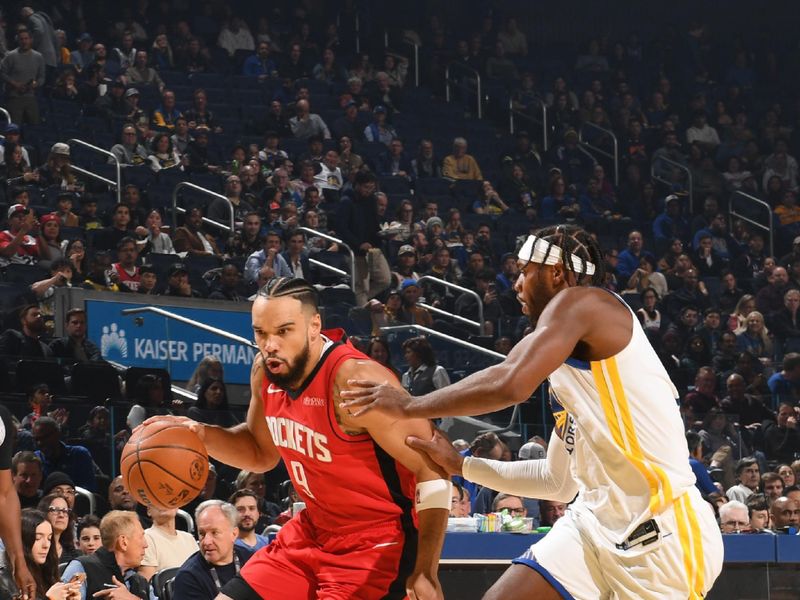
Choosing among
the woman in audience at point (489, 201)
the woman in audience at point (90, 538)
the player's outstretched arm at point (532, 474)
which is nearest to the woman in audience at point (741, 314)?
the woman in audience at point (489, 201)

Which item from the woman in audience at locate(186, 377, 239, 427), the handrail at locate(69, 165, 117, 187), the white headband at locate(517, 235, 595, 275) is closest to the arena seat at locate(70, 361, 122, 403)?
the woman in audience at locate(186, 377, 239, 427)

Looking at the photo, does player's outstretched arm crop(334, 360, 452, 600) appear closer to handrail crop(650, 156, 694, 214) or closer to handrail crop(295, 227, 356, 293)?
handrail crop(295, 227, 356, 293)

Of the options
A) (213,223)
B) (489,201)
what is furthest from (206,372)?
(489,201)

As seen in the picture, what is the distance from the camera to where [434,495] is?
4648 mm

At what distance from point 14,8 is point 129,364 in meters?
9.30

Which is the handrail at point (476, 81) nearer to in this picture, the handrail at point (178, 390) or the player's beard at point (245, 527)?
the handrail at point (178, 390)

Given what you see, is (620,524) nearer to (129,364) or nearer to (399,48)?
(129,364)

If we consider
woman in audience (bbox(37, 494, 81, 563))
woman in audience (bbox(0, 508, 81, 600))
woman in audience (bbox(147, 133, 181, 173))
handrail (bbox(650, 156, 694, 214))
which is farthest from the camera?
handrail (bbox(650, 156, 694, 214))

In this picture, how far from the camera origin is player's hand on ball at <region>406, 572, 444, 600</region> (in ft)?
15.0

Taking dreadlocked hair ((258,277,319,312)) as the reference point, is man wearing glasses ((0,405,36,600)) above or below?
below

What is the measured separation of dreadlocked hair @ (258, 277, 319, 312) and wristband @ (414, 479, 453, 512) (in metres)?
0.71

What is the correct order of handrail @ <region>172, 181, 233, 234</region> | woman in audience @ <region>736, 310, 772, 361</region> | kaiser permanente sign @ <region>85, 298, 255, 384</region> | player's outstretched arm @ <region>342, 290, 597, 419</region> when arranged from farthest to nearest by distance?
woman in audience @ <region>736, 310, 772, 361</region> → handrail @ <region>172, 181, 233, 234</region> → kaiser permanente sign @ <region>85, 298, 255, 384</region> → player's outstretched arm @ <region>342, 290, 597, 419</region>

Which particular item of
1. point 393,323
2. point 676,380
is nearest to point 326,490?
point 393,323

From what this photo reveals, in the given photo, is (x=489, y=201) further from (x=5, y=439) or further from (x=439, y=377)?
(x=5, y=439)
